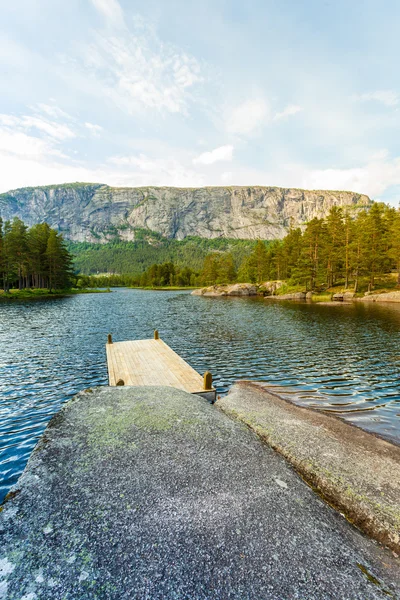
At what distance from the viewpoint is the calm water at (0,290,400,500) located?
11.9m

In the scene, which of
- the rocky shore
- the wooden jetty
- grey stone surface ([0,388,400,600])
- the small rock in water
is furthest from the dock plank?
the rocky shore

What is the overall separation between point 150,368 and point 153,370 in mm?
463

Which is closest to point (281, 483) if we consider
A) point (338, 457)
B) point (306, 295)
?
point (338, 457)

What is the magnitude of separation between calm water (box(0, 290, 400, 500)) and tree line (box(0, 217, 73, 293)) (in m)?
45.1

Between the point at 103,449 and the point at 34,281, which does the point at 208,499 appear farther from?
the point at 34,281

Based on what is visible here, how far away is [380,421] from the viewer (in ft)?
37.5

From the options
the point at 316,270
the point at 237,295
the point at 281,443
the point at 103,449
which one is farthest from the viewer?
the point at 237,295

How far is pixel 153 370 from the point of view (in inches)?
648

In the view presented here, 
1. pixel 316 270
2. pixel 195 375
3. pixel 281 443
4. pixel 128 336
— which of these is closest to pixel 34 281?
pixel 128 336

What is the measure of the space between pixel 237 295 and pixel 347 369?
240ft

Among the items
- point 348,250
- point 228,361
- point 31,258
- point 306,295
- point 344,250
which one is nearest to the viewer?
point 228,361

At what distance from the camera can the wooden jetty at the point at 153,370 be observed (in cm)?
1388

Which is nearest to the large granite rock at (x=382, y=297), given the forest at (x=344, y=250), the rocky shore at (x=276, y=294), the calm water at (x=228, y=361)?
the rocky shore at (x=276, y=294)

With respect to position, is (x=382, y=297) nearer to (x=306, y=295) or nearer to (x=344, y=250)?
(x=344, y=250)
